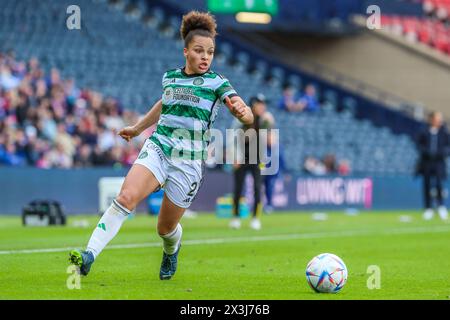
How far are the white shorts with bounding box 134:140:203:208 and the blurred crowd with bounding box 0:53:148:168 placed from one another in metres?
13.7

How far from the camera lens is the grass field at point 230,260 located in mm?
9273

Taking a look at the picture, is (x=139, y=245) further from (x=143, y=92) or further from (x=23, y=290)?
(x=143, y=92)

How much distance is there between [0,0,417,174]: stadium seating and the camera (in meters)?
29.4

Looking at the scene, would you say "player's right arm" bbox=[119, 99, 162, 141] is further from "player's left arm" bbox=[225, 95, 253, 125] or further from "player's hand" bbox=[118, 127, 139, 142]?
"player's left arm" bbox=[225, 95, 253, 125]

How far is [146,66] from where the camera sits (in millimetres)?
31781

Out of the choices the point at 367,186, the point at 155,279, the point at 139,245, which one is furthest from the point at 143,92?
the point at 155,279

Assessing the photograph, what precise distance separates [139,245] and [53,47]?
15.8 metres

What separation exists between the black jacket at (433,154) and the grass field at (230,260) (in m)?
3.75

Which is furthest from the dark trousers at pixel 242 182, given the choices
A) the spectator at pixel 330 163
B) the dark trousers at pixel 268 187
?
the spectator at pixel 330 163

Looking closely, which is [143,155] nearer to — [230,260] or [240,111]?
[240,111]

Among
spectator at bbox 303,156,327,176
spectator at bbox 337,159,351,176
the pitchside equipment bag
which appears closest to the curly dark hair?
the pitchside equipment bag

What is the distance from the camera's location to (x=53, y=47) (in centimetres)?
2980

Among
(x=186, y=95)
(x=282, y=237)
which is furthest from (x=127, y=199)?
(x=282, y=237)
